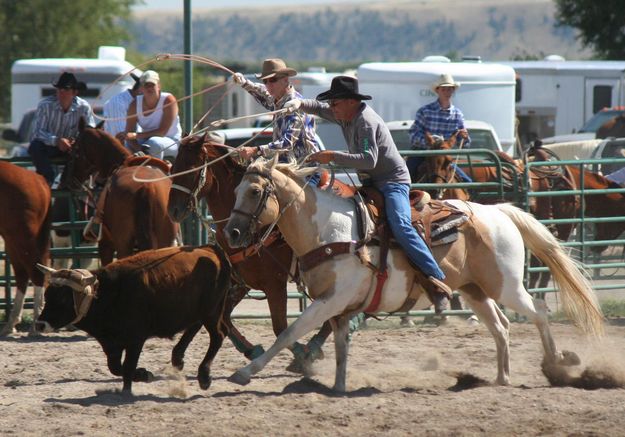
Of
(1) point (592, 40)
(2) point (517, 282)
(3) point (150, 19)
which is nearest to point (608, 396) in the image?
(2) point (517, 282)

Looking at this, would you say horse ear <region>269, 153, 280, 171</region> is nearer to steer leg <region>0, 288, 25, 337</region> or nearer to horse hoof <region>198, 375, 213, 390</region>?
horse hoof <region>198, 375, 213, 390</region>

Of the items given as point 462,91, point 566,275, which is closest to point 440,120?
point 566,275

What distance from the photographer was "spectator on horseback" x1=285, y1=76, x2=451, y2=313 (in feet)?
24.1

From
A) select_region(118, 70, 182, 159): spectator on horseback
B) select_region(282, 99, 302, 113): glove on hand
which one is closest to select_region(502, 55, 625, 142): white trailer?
select_region(118, 70, 182, 159): spectator on horseback

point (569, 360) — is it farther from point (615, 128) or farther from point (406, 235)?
point (615, 128)

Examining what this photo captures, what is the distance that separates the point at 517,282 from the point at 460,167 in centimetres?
332

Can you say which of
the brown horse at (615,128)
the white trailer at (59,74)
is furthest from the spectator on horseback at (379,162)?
the white trailer at (59,74)

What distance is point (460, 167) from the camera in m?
11.2

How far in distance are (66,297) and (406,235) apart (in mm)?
2192

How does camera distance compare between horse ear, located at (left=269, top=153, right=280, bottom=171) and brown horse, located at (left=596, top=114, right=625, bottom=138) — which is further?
brown horse, located at (left=596, top=114, right=625, bottom=138)

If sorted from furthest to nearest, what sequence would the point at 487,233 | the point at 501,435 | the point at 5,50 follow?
the point at 5,50 → the point at 487,233 → the point at 501,435

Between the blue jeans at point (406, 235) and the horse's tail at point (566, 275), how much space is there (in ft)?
3.38

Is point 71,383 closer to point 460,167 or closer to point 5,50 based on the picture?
point 460,167

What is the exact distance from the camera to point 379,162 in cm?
760
